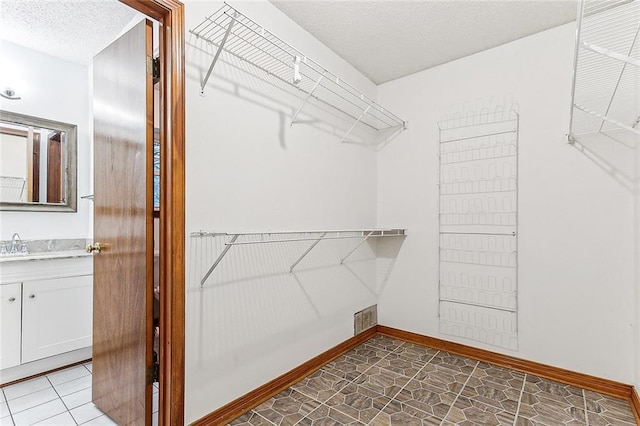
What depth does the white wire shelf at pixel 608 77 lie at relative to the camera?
1.61 metres

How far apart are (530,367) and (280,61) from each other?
274 cm

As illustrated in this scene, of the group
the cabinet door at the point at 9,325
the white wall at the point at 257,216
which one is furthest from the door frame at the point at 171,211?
the cabinet door at the point at 9,325

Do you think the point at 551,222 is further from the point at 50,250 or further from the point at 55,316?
the point at 50,250

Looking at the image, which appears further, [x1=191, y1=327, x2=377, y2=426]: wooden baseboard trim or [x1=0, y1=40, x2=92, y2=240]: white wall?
[x1=0, y1=40, x2=92, y2=240]: white wall

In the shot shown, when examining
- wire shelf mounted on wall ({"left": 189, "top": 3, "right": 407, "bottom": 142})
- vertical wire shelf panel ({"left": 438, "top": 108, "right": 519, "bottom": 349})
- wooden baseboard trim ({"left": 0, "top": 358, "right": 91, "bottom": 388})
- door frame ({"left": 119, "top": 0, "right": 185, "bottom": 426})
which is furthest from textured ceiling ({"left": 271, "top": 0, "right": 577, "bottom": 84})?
wooden baseboard trim ({"left": 0, "top": 358, "right": 91, "bottom": 388})

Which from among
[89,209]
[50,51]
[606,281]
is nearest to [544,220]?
[606,281]

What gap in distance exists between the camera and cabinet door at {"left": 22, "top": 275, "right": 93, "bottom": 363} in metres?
2.21

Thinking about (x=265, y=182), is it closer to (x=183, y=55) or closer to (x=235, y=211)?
(x=235, y=211)

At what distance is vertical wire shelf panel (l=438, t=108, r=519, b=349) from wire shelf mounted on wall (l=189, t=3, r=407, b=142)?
24.7 inches

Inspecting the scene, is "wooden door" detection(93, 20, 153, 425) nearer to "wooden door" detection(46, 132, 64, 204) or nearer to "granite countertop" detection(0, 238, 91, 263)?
"granite countertop" detection(0, 238, 91, 263)

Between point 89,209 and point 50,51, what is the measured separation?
4.56 ft

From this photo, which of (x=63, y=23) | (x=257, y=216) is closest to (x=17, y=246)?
(x=63, y=23)

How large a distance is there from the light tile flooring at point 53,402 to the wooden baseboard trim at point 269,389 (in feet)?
1.08

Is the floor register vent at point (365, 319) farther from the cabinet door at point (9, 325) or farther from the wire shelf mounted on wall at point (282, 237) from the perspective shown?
the cabinet door at point (9, 325)
